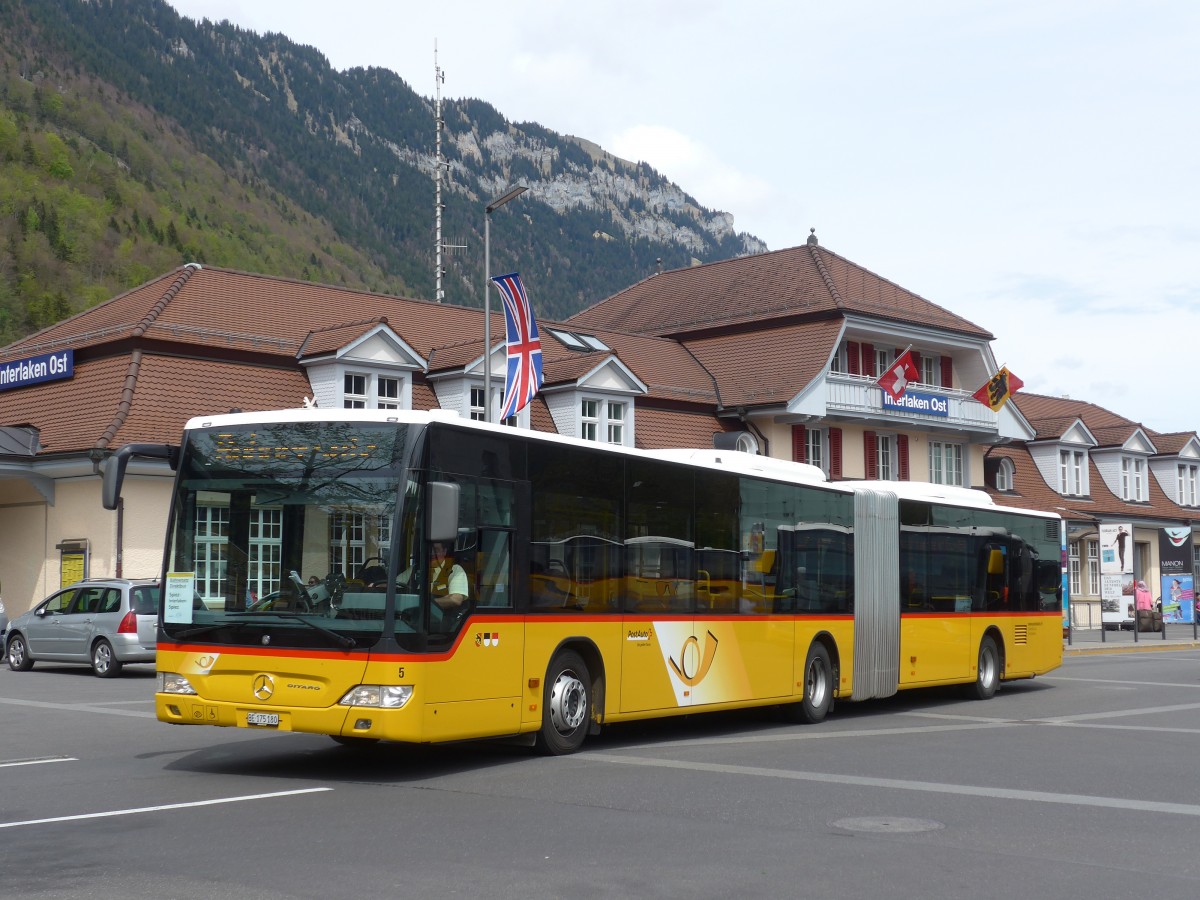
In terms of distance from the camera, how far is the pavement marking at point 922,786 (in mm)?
10984

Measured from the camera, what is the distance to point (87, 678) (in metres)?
25.2

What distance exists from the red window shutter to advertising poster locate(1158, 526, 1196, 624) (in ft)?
40.8

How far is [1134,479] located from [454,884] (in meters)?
59.0

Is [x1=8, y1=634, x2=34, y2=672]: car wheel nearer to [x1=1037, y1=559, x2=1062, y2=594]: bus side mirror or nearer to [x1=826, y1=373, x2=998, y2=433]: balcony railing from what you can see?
[x1=1037, y1=559, x2=1062, y2=594]: bus side mirror

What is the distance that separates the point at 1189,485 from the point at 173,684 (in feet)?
198

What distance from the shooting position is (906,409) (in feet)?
154

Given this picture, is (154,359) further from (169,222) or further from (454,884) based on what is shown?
(169,222)

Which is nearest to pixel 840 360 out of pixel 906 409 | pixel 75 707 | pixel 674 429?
pixel 906 409

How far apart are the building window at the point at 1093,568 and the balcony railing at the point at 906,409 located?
33.8 ft

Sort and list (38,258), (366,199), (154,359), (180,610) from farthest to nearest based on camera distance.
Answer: (366,199) < (38,258) < (154,359) < (180,610)

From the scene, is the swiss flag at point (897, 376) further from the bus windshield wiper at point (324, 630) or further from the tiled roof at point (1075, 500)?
the bus windshield wiper at point (324, 630)

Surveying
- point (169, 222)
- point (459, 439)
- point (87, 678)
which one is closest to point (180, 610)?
point (459, 439)

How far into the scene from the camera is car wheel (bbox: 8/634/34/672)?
2692 cm

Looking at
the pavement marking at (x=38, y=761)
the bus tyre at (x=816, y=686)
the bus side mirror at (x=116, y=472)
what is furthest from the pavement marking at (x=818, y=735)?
the bus side mirror at (x=116, y=472)
